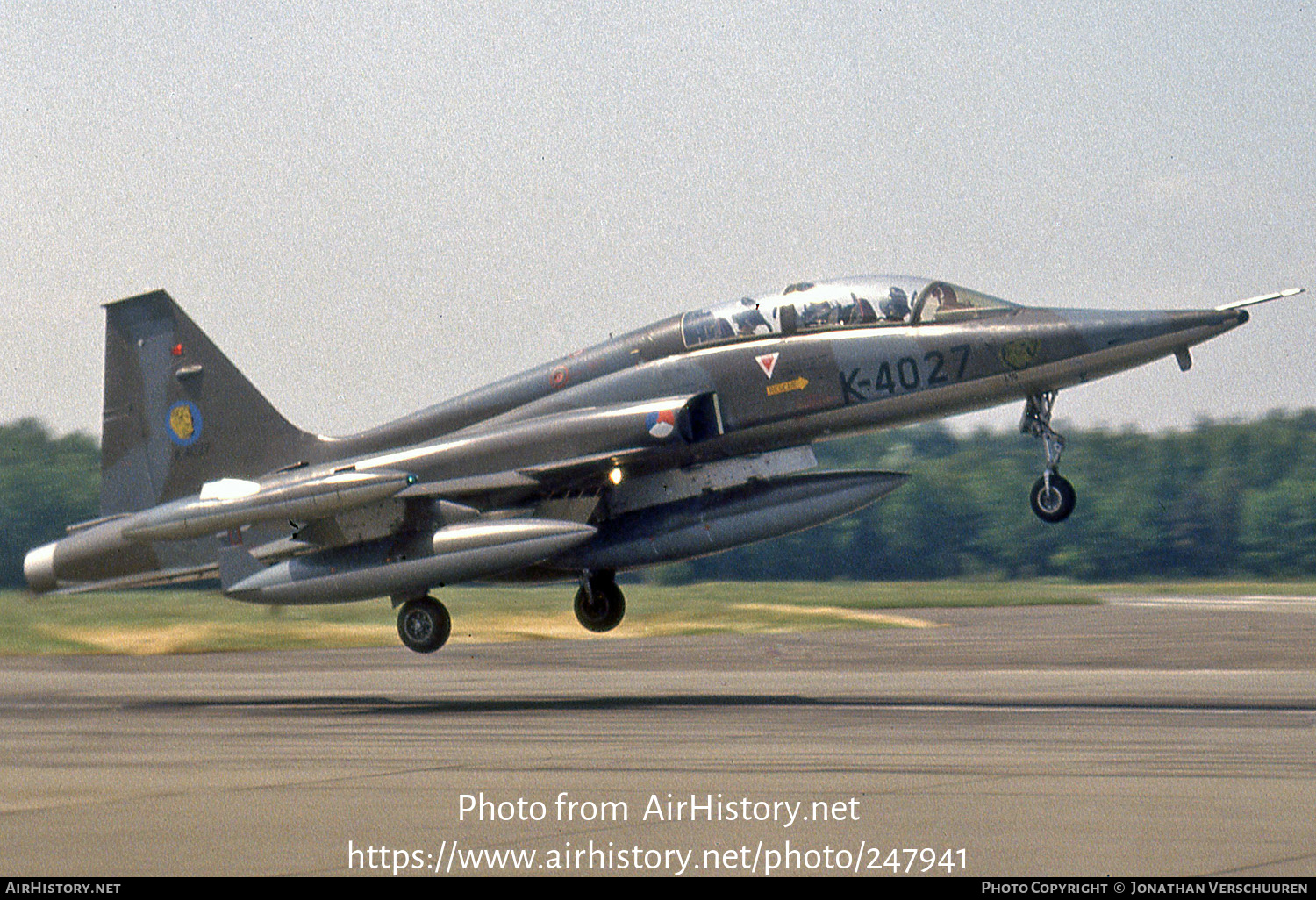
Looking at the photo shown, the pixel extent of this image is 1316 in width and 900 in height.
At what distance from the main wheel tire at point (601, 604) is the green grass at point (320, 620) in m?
12.2

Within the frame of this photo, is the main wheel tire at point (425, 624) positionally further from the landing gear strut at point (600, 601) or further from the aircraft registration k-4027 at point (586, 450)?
the landing gear strut at point (600, 601)

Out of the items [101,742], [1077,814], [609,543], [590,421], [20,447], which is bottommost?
[1077,814]

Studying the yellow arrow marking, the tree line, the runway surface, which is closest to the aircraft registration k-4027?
the yellow arrow marking

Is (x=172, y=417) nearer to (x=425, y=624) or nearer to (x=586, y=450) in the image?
(x=425, y=624)

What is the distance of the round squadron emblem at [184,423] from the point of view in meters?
24.7

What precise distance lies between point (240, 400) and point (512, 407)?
185 inches

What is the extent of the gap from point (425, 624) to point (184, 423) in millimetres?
5382

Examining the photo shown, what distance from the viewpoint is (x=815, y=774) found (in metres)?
12.5

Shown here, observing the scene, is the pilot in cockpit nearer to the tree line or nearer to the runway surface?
the runway surface

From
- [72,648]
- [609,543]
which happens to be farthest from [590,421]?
[72,648]

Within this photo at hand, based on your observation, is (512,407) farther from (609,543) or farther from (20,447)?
(20,447)

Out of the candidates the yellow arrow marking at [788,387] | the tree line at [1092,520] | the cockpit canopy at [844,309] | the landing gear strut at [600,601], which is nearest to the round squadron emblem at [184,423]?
the landing gear strut at [600,601]

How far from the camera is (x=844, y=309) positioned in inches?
802

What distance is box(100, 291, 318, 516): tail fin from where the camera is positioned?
24.6 meters
